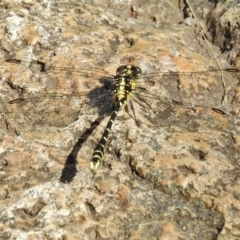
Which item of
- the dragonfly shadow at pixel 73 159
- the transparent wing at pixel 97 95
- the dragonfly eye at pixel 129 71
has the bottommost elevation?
the dragonfly shadow at pixel 73 159

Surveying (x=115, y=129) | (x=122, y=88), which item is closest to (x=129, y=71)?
(x=122, y=88)

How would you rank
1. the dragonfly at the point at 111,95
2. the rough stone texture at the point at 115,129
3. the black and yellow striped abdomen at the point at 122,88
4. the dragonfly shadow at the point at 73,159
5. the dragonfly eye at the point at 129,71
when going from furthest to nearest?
the dragonfly eye at the point at 129,71 < the dragonfly at the point at 111,95 < the black and yellow striped abdomen at the point at 122,88 < the dragonfly shadow at the point at 73,159 < the rough stone texture at the point at 115,129

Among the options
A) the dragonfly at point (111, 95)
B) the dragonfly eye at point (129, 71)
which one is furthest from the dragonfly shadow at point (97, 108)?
the dragonfly eye at point (129, 71)

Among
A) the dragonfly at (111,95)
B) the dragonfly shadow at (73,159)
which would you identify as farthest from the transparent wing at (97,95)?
the dragonfly shadow at (73,159)

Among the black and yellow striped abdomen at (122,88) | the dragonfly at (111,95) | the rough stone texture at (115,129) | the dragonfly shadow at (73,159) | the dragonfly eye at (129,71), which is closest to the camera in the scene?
the rough stone texture at (115,129)

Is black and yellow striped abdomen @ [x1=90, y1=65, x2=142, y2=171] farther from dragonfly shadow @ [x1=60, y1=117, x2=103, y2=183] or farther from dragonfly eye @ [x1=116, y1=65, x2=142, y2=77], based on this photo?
dragonfly shadow @ [x1=60, y1=117, x2=103, y2=183]

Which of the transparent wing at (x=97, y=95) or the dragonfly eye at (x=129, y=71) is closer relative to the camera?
the transparent wing at (x=97, y=95)

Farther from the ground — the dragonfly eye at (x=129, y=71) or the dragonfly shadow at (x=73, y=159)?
the dragonfly eye at (x=129, y=71)

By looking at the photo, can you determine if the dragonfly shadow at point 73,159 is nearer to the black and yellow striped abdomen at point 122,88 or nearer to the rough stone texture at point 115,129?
the rough stone texture at point 115,129
